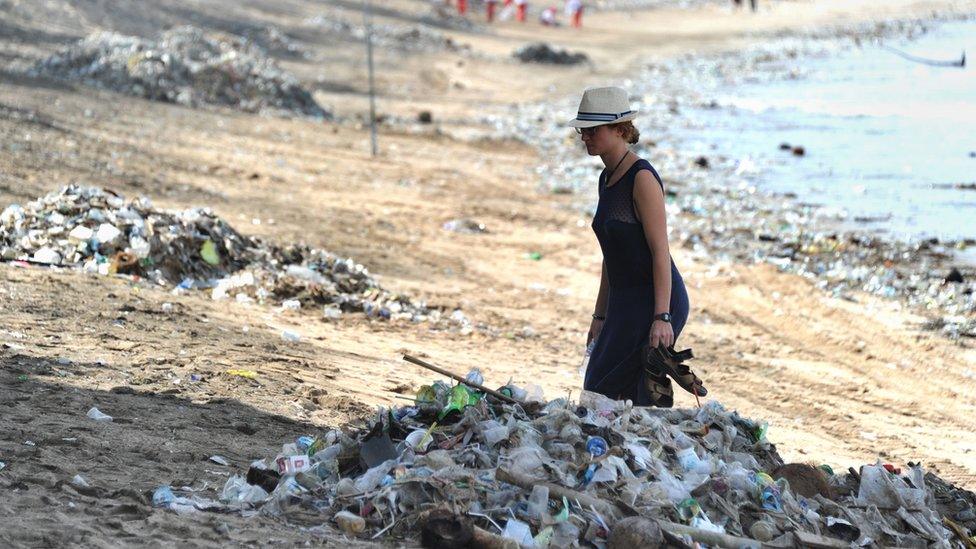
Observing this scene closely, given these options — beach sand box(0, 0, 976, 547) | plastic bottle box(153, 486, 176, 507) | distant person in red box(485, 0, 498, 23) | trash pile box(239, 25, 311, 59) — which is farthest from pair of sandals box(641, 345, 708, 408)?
distant person in red box(485, 0, 498, 23)

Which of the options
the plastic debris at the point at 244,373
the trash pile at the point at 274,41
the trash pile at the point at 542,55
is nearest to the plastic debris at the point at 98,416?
the plastic debris at the point at 244,373

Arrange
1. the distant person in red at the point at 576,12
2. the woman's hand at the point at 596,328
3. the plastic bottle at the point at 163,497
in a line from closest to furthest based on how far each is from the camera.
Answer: the plastic bottle at the point at 163,497 < the woman's hand at the point at 596,328 < the distant person in red at the point at 576,12

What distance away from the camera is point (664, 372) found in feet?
14.6

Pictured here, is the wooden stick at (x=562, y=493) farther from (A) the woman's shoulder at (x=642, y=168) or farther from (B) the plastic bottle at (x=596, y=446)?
(A) the woman's shoulder at (x=642, y=168)

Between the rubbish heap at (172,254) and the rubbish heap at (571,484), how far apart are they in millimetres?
3827

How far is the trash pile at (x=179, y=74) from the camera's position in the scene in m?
18.7

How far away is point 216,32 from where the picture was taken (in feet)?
94.2

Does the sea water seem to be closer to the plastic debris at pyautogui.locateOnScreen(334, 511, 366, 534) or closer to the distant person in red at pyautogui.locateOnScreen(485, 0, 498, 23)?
the plastic debris at pyautogui.locateOnScreen(334, 511, 366, 534)

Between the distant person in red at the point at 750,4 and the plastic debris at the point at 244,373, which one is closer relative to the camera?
the plastic debris at the point at 244,373

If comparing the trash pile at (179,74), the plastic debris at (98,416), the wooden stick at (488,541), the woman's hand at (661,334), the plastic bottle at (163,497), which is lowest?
the plastic debris at (98,416)

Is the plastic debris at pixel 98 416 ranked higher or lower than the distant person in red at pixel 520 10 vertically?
lower

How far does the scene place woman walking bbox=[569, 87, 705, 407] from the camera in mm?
4363

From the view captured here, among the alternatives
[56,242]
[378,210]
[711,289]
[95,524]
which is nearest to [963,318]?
[711,289]

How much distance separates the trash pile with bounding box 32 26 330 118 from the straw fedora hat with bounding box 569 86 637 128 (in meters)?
15.2
